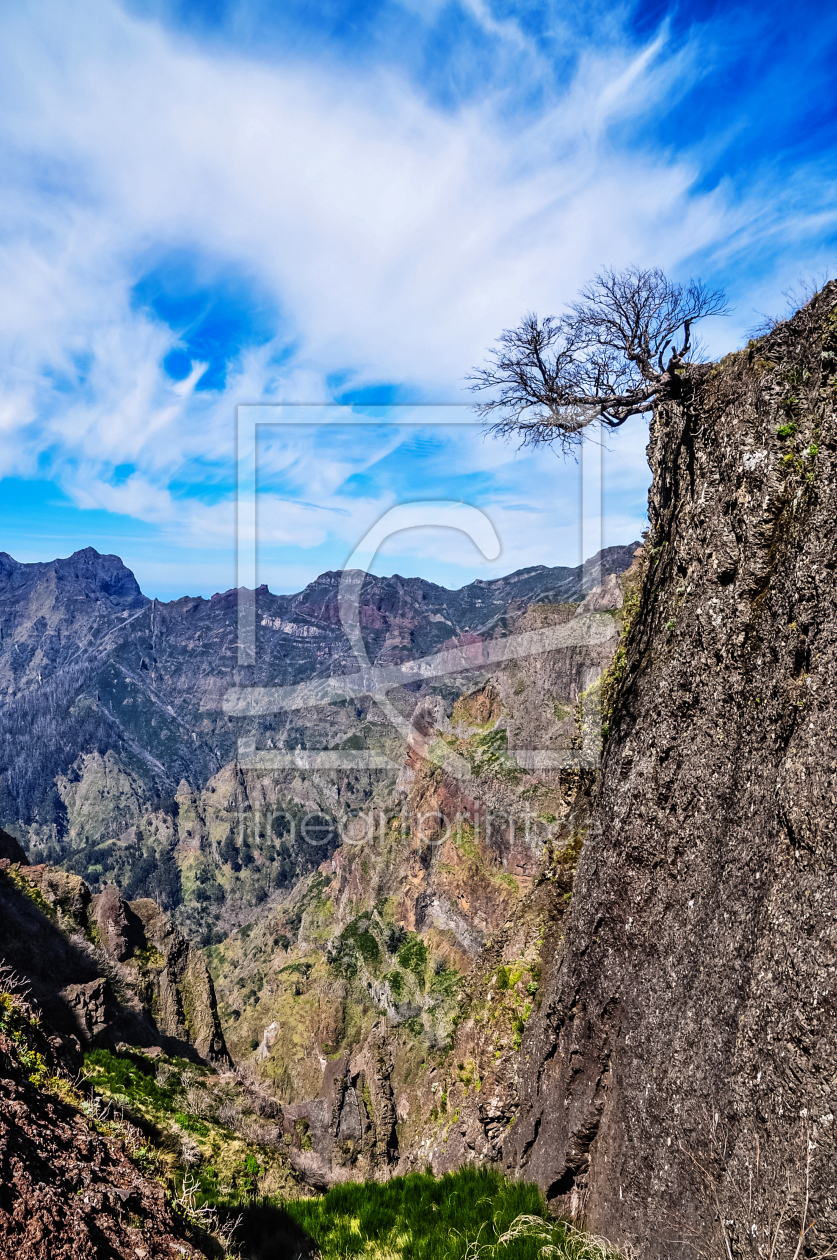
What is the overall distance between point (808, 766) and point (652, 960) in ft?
9.77

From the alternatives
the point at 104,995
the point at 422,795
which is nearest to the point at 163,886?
the point at 422,795

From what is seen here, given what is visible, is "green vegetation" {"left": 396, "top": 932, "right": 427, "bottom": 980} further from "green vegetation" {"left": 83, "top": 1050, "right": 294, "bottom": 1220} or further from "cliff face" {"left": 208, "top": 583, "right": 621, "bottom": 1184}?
"green vegetation" {"left": 83, "top": 1050, "right": 294, "bottom": 1220}

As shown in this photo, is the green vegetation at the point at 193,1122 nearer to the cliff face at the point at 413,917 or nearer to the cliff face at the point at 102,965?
the cliff face at the point at 102,965

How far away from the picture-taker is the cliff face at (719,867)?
14.6 ft

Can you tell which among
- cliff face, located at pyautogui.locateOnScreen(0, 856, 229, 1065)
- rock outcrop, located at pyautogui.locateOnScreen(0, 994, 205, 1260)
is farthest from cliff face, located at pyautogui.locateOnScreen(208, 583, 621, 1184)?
rock outcrop, located at pyautogui.locateOnScreen(0, 994, 205, 1260)

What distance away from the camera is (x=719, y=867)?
5.80 m

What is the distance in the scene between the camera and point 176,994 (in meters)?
27.1

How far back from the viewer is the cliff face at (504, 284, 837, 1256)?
446 centimetres

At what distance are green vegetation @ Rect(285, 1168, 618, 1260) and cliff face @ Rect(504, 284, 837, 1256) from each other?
2.03ft

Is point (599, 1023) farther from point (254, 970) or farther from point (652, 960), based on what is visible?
point (254, 970)

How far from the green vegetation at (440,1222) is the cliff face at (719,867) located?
62cm

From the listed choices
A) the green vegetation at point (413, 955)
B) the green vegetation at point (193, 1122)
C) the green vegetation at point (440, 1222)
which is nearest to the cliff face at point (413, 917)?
the green vegetation at point (413, 955)

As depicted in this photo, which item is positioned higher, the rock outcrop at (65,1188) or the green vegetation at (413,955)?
the rock outcrop at (65,1188)

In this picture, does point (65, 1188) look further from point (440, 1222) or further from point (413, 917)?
point (413, 917)
